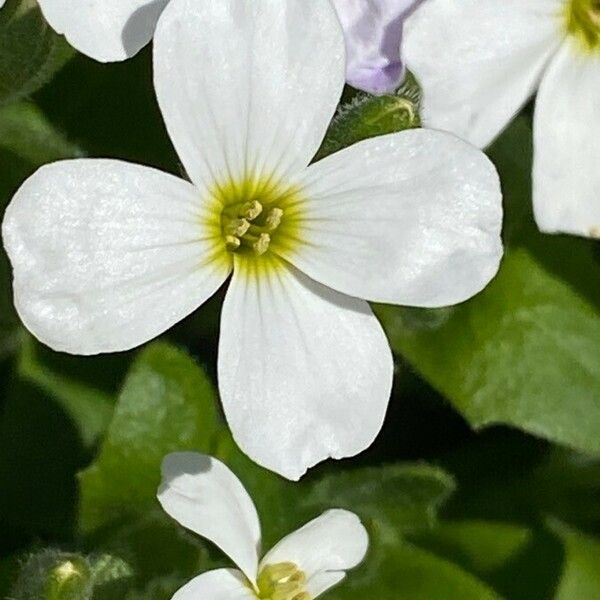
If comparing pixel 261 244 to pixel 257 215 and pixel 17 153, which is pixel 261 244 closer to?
pixel 257 215

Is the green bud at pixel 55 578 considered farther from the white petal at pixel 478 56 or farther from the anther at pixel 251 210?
the white petal at pixel 478 56

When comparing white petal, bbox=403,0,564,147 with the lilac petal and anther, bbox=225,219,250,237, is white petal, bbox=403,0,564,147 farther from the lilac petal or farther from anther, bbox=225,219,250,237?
anther, bbox=225,219,250,237

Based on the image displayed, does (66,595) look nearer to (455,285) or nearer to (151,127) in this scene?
(455,285)

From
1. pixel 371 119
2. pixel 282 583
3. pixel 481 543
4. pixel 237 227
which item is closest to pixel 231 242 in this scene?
pixel 237 227

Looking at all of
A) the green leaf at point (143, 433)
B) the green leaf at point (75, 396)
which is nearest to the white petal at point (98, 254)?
the green leaf at point (143, 433)

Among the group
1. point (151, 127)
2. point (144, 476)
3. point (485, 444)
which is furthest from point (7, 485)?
point (485, 444)
